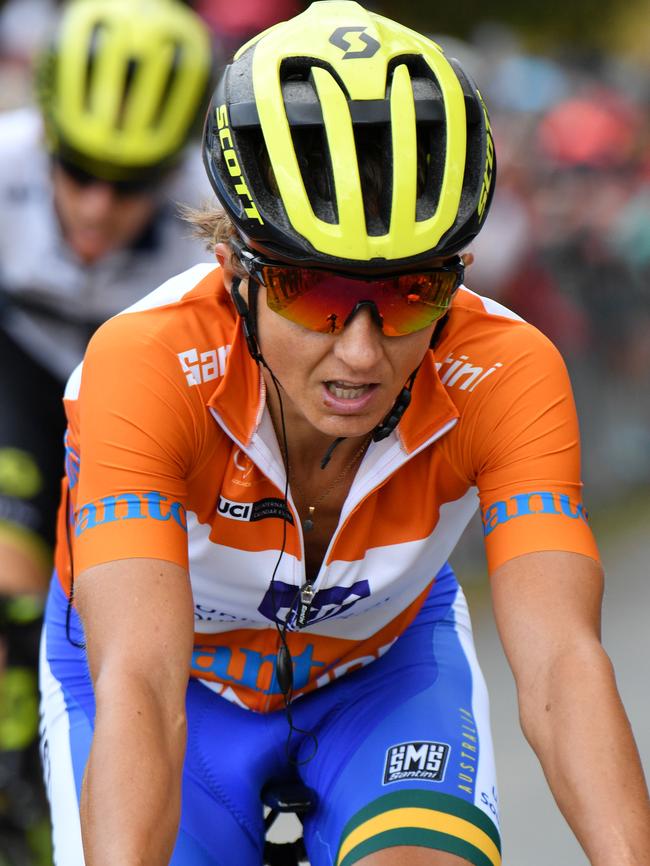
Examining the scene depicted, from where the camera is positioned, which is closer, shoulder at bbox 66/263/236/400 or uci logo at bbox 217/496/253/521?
shoulder at bbox 66/263/236/400

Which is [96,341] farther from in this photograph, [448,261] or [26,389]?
[26,389]

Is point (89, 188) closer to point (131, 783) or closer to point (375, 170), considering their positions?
point (375, 170)

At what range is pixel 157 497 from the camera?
8.69ft

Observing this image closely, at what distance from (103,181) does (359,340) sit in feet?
8.85

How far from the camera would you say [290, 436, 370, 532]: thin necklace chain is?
3035mm

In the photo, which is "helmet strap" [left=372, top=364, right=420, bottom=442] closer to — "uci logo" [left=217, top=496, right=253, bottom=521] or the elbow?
"uci logo" [left=217, top=496, right=253, bottom=521]

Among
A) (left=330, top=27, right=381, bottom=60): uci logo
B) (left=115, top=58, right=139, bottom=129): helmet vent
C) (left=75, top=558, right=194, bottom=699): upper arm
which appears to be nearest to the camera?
(left=75, top=558, right=194, bottom=699): upper arm

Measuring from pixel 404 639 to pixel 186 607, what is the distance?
906 mm

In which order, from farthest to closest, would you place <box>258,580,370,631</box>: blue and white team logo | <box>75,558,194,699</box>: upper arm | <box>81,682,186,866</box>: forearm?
<box>258,580,370,631</box>: blue and white team logo → <box>75,558,194,699</box>: upper arm → <box>81,682,186,866</box>: forearm

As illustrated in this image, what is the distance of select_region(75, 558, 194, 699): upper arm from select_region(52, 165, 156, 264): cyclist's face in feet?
8.71

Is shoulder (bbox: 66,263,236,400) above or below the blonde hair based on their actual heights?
below

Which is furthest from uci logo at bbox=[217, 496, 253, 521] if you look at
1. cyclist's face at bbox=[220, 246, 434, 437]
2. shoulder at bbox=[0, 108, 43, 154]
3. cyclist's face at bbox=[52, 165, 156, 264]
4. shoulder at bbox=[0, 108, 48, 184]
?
shoulder at bbox=[0, 108, 43, 154]

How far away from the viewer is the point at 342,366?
2.65 m

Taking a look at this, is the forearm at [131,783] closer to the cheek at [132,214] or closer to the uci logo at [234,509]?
the uci logo at [234,509]
